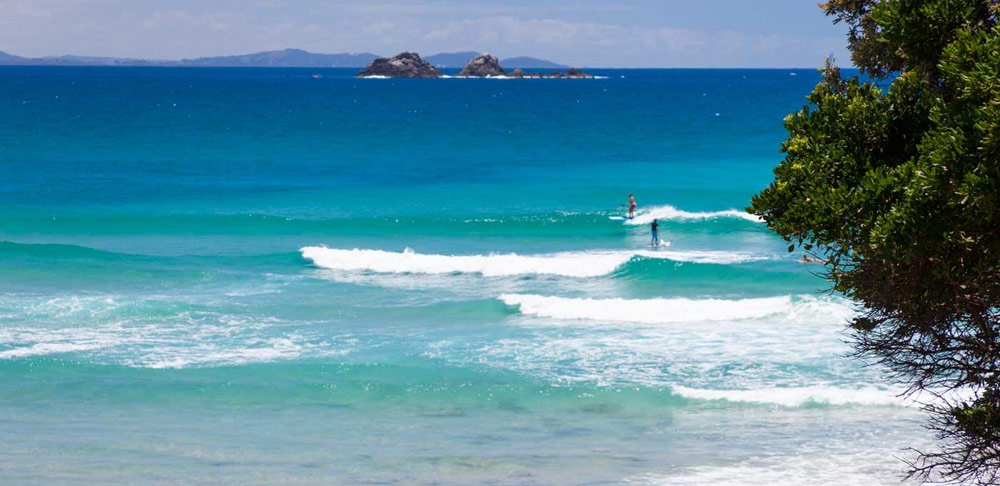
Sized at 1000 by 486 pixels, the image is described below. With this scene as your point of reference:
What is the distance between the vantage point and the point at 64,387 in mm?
19578

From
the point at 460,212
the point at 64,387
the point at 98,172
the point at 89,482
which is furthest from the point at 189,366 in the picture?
the point at 98,172

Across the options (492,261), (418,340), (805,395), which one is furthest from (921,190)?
(492,261)

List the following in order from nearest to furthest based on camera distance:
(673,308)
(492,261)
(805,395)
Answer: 1. (805,395)
2. (673,308)
3. (492,261)

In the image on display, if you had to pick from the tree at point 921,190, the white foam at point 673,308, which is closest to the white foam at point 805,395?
the white foam at point 673,308

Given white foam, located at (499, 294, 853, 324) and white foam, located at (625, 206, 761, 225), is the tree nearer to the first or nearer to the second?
white foam, located at (499, 294, 853, 324)

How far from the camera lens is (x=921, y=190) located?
24.8ft

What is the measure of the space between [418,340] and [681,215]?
2449cm

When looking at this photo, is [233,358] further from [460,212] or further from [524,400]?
[460,212]

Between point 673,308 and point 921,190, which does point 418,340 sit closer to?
point 673,308

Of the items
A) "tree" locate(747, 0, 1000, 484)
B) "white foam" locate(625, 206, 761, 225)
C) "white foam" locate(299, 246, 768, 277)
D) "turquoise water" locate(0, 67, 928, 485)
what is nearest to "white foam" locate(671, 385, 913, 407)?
"turquoise water" locate(0, 67, 928, 485)

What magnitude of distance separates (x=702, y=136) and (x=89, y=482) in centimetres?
7852

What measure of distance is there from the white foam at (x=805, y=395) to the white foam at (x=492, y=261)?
13816 millimetres

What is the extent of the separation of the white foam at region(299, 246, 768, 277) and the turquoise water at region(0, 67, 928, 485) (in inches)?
6.0

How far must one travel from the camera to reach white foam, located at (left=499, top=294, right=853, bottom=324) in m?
25.6
